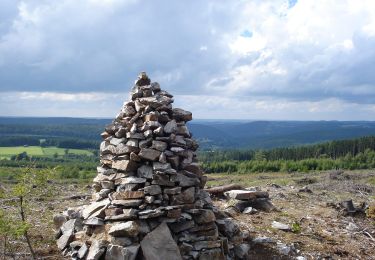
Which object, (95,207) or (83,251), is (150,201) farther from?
(83,251)

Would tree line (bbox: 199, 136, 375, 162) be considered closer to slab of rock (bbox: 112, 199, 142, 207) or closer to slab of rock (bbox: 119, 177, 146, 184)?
slab of rock (bbox: 119, 177, 146, 184)

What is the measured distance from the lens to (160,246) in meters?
11.7

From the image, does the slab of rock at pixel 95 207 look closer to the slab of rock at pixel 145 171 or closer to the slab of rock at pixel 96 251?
the slab of rock at pixel 96 251

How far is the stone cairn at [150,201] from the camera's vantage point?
1173 cm

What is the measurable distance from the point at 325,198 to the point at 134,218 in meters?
15.7

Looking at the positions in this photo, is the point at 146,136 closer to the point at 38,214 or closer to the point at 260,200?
the point at 38,214

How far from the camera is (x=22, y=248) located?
1288cm

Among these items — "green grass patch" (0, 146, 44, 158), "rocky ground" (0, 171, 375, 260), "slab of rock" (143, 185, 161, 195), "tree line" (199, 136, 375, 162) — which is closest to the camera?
"slab of rock" (143, 185, 161, 195)

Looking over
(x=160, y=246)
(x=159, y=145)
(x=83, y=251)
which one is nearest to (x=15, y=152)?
(x=83, y=251)

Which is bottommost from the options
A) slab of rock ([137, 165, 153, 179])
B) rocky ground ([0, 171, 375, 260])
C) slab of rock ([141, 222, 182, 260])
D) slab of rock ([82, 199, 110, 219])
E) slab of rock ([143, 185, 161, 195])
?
rocky ground ([0, 171, 375, 260])

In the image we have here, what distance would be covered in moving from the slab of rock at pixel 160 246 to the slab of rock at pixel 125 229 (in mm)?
361

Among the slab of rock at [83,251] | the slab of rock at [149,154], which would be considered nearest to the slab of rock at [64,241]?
the slab of rock at [83,251]

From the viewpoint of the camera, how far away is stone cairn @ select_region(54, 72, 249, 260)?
11734 millimetres

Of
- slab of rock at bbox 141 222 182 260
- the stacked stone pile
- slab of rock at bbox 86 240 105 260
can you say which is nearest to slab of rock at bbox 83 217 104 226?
slab of rock at bbox 86 240 105 260
